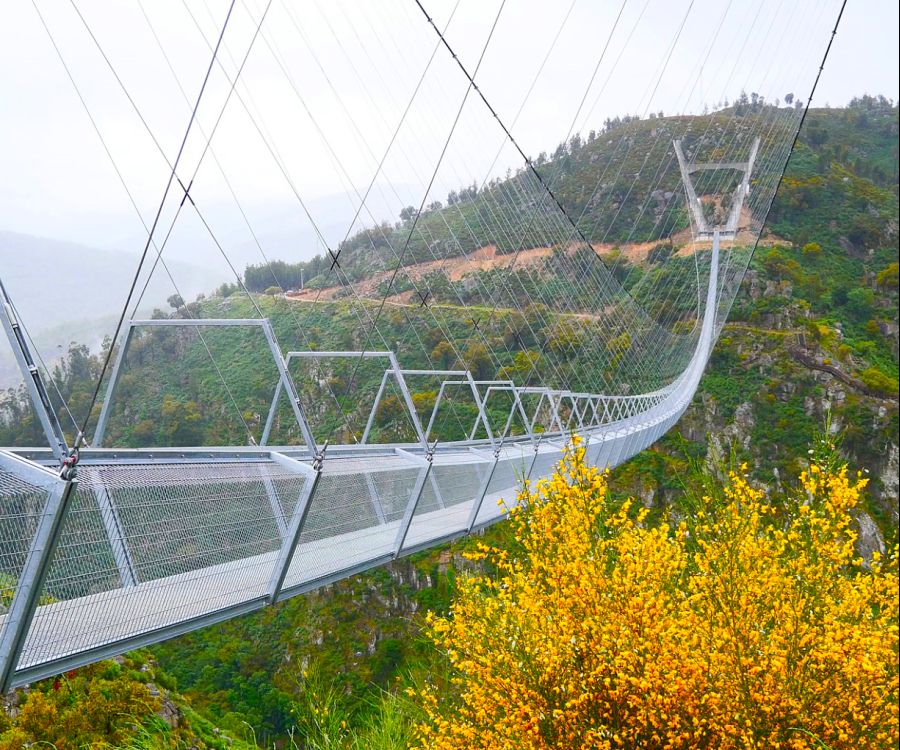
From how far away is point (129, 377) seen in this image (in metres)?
9.73

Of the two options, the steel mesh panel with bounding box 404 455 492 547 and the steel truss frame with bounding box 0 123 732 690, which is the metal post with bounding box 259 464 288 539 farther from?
the steel mesh panel with bounding box 404 455 492 547

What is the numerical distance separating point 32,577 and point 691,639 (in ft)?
8.48

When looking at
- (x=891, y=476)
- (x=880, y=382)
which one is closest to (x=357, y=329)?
(x=891, y=476)

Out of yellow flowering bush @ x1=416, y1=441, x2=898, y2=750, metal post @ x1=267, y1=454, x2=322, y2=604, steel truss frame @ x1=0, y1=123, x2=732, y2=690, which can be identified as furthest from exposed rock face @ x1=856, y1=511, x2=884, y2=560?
metal post @ x1=267, y1=454, x2=322, y2=604

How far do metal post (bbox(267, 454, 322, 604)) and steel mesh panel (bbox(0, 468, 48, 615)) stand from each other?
1.56 metres

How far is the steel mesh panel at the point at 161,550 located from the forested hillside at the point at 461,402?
1895mm

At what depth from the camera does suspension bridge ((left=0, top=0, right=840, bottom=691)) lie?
136 inches

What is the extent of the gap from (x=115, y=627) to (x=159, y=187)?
33.0 feet

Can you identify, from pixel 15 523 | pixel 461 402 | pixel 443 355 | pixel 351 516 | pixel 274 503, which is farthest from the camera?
pixel 461 402

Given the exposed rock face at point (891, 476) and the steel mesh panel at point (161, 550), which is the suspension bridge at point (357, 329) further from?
the exposed rock face at point (891, 476)

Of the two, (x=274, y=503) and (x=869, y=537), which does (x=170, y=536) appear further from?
(x=869, y=537)

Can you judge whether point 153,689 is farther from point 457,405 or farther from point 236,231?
point 457,405

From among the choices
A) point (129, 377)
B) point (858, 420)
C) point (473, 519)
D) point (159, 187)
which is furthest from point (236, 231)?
point (858, 420)

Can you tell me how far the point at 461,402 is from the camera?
22.0m
